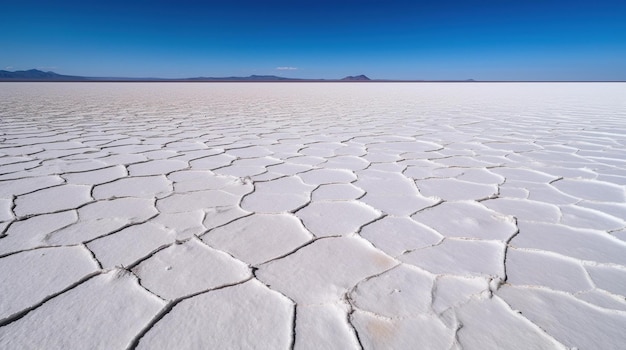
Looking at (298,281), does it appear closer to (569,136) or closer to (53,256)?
(53,256)

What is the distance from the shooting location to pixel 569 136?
3107mm

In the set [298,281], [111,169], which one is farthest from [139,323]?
[111,169]

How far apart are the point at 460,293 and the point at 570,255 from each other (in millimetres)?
433

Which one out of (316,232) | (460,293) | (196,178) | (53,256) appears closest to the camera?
(460,293)

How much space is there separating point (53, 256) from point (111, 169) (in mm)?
1013

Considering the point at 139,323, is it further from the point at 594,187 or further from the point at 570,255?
the point at 594,187

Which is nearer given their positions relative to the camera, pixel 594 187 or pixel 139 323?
pixel 139 323

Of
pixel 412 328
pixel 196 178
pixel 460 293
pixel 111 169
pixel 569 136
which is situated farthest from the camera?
pixel 569 136

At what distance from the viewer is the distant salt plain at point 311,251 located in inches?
29.4

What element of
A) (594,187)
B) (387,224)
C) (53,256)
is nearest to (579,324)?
(387,224)

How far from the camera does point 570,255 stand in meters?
1.05

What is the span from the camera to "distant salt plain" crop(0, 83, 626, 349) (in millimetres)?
746

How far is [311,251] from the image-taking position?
1079 millimetres

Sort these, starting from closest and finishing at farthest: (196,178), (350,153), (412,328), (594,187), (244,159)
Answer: (412,328), (594,187), (196,178), (244,159), (350,153)
